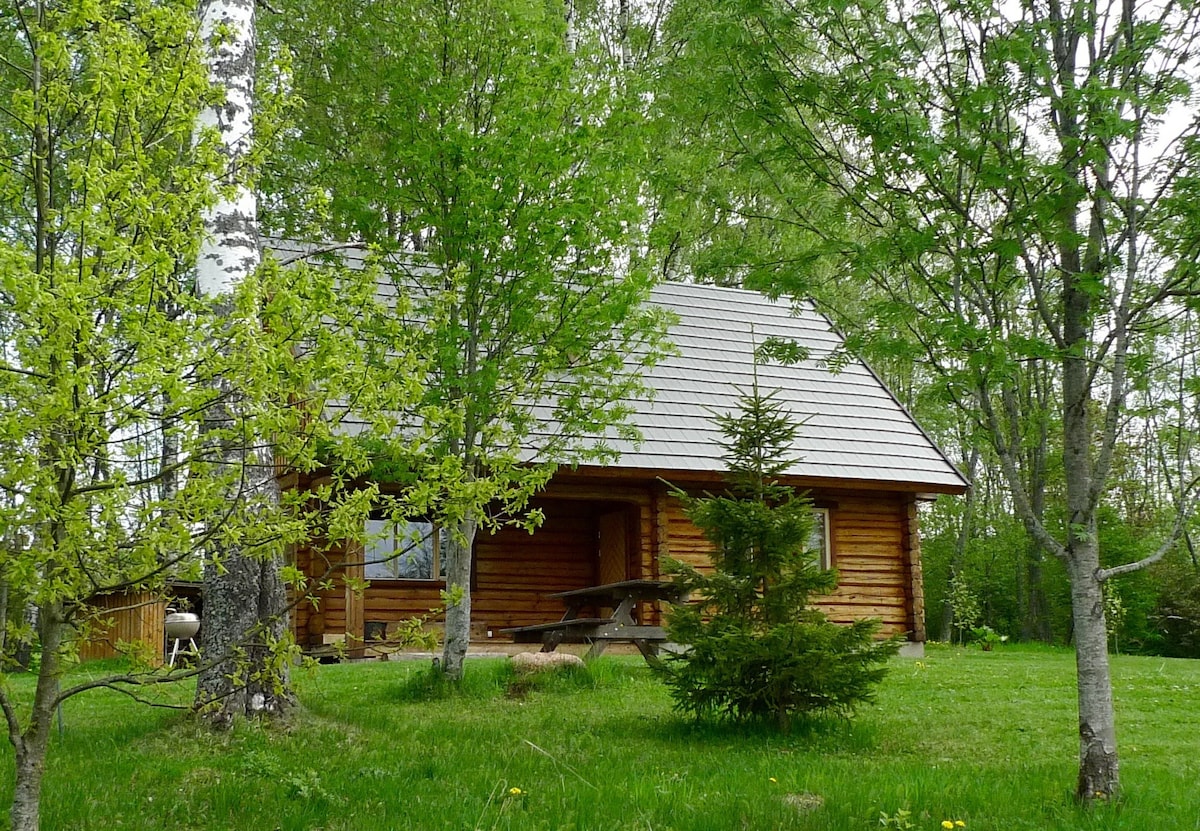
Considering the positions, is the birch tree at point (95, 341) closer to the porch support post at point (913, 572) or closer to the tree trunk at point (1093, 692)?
the tree trunk at point (1093, 692)

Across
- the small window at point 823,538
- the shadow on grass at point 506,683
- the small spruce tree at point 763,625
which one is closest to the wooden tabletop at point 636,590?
the shadow on grass at point 506,683

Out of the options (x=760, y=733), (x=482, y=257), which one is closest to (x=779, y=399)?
(x=482, y=257)

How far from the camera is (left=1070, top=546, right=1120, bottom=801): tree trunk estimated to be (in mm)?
5750

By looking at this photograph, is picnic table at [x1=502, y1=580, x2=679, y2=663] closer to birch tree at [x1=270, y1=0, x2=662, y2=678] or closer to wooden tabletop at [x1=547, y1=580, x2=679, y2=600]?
wooden tabletop at [x1=547, y1=580, x2=679, y2=600]

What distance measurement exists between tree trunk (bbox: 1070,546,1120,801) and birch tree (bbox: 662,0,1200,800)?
0.01m

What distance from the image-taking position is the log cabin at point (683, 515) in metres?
15.8

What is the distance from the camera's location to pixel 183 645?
19.3 m

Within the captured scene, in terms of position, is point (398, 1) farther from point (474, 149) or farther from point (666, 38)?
point (666, 38)

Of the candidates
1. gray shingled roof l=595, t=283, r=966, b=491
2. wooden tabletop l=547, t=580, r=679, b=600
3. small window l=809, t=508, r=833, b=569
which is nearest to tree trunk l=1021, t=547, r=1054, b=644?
gray shingled roof l=595, t=283, r=966, b=491

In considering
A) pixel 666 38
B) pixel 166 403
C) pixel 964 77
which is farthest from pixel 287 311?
pixel 666 38

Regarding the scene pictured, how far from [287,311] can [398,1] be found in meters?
10.7

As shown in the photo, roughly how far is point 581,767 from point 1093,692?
10.1 feet

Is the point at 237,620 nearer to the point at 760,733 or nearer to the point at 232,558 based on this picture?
the point at 232,558

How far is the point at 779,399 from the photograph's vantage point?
728 inches
